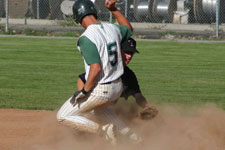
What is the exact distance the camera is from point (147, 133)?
26.5 feet

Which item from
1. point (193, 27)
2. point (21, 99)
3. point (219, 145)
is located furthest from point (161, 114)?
point (193, 27)

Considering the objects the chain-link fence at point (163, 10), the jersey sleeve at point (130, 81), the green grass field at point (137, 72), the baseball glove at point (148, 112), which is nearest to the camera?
the baseball glove at point (148, 112)

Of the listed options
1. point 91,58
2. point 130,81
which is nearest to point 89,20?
point 91,58

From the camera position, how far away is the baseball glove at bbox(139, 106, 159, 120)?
7.80m

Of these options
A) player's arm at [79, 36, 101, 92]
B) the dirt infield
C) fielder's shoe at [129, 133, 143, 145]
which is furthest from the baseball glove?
player's arm at [79, 36, 101, 92]

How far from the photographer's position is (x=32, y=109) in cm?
1040

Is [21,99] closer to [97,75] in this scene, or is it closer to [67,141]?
[67,141]

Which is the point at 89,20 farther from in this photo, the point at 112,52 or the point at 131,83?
the point at 131,83

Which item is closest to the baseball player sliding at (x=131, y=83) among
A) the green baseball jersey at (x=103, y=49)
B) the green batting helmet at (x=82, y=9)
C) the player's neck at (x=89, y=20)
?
the green baseball jersey at (x=103, y=49)

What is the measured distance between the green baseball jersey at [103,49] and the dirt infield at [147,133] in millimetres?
998

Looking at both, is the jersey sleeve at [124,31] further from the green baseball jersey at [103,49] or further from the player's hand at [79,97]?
the player's hand at [79,97]

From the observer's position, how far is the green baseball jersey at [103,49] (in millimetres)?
6395

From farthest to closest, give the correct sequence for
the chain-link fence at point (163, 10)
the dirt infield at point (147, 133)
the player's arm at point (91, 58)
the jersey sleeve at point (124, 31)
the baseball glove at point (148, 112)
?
the chain-link fence at point (163, 10) < the baseball glove at point (148, 112) < the dirt infield at point (147, 133) < the jersey sleeve at point (124, 31) < the player's arm at point (91, 58)

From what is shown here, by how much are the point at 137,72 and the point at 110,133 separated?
8.04 metres
